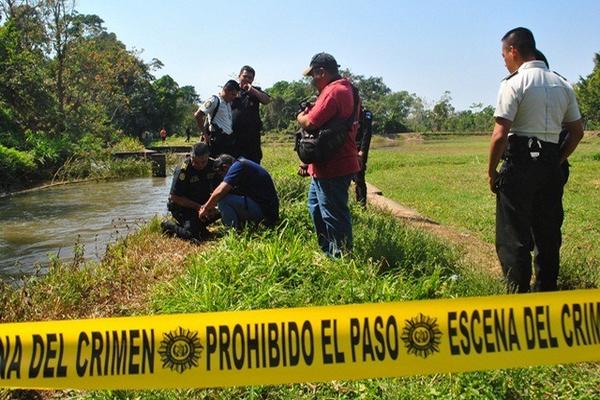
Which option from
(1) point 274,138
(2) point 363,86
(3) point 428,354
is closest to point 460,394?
(3) point 428,354

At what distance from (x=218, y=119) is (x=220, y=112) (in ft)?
0.27

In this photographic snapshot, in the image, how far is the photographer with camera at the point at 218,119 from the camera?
6184 millimetres

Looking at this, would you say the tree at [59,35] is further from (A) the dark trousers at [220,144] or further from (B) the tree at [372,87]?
(B) the tree at [372,87]

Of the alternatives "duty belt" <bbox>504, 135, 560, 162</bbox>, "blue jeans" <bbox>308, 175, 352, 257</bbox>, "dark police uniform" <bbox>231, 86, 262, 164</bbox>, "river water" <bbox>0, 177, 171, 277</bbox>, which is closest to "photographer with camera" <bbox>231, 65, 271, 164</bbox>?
"dark police uniform" <bbox>231, 86, 262, 164</bbox>

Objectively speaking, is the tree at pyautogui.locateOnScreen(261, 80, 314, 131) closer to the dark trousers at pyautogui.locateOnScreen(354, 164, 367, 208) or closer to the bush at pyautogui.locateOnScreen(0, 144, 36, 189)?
the bush at pyautogui.locateOnScreen(0, 144, 36, 189)

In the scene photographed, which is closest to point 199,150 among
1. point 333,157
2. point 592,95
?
point 333,157

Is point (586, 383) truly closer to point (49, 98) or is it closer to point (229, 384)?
point (229, 384)

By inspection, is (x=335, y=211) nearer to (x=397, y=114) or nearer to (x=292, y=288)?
(x=292, y=288)

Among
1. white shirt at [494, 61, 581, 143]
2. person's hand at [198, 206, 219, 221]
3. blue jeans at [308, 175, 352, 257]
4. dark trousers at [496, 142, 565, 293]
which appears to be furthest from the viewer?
person's hand at [198, 206, 219, 221]

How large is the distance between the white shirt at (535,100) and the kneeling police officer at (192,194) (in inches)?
131

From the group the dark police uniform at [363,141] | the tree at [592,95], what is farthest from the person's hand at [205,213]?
the tree at [592,95]

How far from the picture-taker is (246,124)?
6.48 metres

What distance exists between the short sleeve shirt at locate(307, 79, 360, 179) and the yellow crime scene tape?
7.02 feet

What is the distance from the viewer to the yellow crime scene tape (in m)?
2.17
